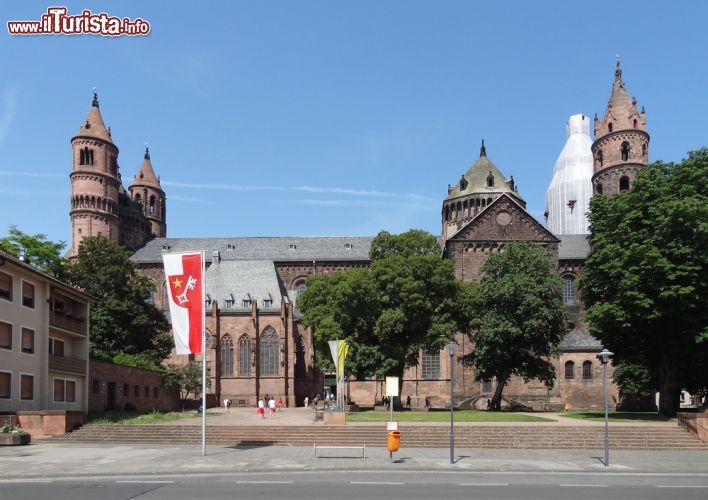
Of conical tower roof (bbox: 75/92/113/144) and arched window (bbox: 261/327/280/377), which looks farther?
conical tower roof (bbox: 75/92/113/144)

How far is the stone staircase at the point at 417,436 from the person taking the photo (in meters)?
31.9

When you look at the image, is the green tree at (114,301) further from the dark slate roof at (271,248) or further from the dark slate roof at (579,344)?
the dark slate roof at (579,344)

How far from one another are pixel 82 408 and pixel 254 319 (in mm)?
33257

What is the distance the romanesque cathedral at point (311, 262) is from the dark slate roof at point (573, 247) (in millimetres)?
200

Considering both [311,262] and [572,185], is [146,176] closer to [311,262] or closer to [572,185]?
[311,262]

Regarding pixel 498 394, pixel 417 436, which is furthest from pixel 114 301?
pixel 417 436

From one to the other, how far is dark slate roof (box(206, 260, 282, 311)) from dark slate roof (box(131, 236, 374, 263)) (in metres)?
5.22

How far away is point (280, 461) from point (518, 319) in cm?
3422

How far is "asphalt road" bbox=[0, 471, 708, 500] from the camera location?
653 inches

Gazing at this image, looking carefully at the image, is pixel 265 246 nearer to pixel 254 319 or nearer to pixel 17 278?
pixel 254 319

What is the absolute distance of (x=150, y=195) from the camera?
107750 millimetres

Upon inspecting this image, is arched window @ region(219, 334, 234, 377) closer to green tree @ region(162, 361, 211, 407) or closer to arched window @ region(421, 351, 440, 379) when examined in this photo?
green tree @ region(162, 361, 211, 407)

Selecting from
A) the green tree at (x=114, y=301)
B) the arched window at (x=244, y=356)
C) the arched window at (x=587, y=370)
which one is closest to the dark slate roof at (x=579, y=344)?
the arched window at (x=587, y=370)

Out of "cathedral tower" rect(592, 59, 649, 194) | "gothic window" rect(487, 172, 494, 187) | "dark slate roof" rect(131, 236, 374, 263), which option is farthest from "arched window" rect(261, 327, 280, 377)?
"cathedral tower" rect(592, 59, 649, 194)
